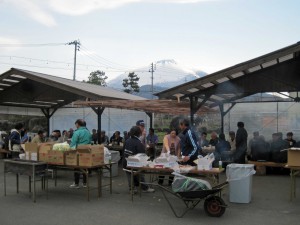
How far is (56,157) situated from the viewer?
791 cm

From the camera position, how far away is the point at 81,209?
688 centimetres

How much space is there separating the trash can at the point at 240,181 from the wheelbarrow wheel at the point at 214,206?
1151 mm

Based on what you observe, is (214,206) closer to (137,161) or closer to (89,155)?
(137,161)

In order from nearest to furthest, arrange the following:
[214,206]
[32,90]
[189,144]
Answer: [214,206], [189,144], [32,90]

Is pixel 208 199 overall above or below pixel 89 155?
below

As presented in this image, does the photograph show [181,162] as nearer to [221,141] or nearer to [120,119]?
[221,141]

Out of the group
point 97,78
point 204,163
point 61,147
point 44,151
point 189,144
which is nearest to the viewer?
point 204,163

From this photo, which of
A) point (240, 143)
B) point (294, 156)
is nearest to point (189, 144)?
point (294, 156)

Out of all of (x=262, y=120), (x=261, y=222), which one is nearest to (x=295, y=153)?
(x=261, y=222)

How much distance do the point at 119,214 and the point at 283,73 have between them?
8.35 m

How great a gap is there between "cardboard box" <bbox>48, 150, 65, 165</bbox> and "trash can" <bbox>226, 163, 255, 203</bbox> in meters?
3.53

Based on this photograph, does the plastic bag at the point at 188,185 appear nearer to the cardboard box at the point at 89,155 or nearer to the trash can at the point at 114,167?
the cardboard box at the point at 89,155

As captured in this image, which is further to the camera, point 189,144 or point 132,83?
point 132,83

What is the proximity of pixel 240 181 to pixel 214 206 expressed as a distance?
4.48ft
